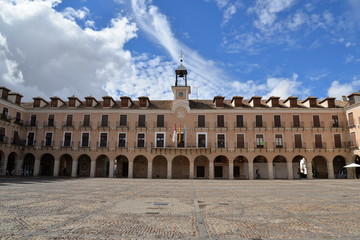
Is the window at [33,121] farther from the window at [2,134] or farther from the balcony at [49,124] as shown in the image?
the window at [2,134]

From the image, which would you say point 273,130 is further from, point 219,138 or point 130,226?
point 130,226

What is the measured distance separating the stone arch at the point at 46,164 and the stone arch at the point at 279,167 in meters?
32.4

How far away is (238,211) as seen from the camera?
10031 mm

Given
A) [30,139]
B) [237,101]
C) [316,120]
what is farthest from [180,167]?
[30,139]

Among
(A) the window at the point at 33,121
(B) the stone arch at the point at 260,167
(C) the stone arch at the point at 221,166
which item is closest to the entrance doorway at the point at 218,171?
(C) the stone arch at the point at 221,166

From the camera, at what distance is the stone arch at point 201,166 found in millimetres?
36562

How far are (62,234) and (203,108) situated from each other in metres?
30.7

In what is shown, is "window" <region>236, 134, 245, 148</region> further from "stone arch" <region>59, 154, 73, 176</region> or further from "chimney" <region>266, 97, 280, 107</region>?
"stone arch" <region>59, 154, 73, 176</region>

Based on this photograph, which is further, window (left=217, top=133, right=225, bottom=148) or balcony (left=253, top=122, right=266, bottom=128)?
balcony (left=253, top=122, right=266, bottom=128)

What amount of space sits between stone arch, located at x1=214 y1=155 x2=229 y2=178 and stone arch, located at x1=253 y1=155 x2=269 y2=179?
13.5 ft

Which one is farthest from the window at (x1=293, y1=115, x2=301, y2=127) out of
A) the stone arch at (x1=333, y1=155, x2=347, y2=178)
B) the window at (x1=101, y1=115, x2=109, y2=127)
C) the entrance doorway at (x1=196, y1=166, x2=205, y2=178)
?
the window at (x1=101, y1=115, x2=109, y2=127)

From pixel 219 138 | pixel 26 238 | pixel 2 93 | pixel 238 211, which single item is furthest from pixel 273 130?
pixel 2 93

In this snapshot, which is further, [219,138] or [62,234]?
[219,138]

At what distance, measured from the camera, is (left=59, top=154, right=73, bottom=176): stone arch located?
37969 millimetres
